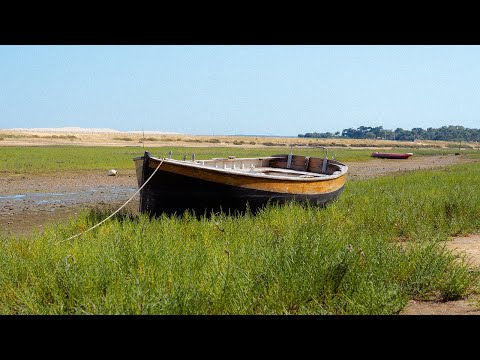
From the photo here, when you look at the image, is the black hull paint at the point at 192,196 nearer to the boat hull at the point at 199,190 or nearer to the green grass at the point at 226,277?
the boat hull at the point at 199,190

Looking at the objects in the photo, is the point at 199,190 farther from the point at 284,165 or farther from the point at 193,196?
the point at 284,165

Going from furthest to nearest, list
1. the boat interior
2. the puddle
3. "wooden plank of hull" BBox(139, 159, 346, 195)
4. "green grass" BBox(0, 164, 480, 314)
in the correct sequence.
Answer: the puddle
the boat interior
"wooden plank of hull" BBox(139, 159, 346, 195)
"green grass" BBox(0, 164, 480, 314)

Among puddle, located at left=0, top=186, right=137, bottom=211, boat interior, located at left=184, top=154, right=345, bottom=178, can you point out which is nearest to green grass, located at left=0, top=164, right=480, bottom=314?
boat interior, located at left=184, top=154, right=345, bottom=178

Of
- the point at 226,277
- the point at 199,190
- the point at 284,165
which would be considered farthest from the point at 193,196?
the point at 284,165

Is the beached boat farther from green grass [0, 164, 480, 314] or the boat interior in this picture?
the boat interior

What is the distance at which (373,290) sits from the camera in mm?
3699

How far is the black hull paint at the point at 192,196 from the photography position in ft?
26.5

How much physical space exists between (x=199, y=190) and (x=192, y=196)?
0.17 m

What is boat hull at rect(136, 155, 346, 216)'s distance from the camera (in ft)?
26.3
